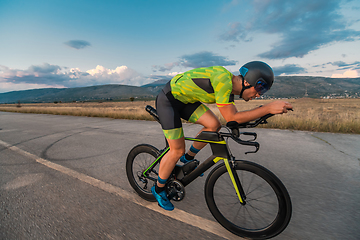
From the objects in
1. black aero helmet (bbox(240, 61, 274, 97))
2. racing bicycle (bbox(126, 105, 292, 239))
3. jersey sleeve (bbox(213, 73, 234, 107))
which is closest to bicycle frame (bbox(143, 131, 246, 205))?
racing bicycle (bbox(126, 105, 292, 239))

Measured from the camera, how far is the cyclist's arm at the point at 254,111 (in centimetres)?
162

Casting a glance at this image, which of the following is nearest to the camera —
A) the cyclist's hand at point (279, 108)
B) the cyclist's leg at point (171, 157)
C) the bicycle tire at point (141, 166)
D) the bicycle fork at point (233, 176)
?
the cyclist's hand at point (279, 108)

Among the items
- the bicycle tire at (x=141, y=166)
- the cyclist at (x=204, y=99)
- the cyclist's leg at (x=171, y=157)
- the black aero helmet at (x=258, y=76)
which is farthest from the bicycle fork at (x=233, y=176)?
the bicycle tire at (x=141, y=166)

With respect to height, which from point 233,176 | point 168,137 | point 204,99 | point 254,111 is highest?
point 204,99

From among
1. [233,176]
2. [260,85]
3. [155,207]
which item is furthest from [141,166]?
[260,85]

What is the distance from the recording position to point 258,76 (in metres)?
1.89

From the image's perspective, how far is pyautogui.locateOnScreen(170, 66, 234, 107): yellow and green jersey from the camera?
5.87 ft

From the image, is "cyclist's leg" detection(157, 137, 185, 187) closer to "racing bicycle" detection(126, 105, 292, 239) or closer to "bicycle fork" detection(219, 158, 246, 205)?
"racing bicycle" detection(126, 105, 292, 239)

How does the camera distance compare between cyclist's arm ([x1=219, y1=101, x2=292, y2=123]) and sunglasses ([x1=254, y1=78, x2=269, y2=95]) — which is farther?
sunglasses ([x1=254, y1=78, x2=269, y2=95])

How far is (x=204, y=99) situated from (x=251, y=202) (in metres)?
1.30

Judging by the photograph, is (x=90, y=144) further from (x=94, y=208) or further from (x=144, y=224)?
(x=144, y=224)

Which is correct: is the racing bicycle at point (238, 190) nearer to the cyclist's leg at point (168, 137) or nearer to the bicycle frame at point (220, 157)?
the bicycle frame at point (220, 157)

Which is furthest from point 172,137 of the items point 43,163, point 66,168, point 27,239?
point 43,163

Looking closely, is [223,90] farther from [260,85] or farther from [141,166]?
[141,166]
